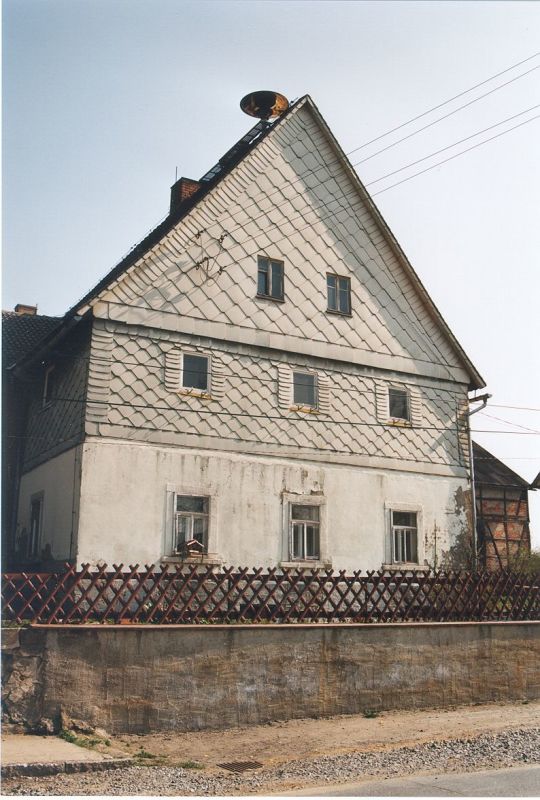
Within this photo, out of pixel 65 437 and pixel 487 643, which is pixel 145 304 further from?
pixel 487 643

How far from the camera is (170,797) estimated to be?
361 inches

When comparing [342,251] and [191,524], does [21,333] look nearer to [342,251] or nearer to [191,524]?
[191,524]

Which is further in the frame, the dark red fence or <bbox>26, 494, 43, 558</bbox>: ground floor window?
<bbox>26, 494, 43, 558</bbox>: ground floor window

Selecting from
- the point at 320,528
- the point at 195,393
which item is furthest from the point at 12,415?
the point at 320,528

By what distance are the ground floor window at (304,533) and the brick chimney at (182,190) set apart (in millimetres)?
10814

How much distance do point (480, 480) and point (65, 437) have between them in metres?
15.8

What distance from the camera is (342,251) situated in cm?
2288

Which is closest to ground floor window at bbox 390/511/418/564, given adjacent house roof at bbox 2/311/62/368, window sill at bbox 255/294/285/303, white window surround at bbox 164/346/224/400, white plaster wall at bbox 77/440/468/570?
white plaster wall at bbox 77/440/468/570

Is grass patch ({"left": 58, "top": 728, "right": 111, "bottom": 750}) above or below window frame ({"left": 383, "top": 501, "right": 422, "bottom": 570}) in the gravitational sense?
below

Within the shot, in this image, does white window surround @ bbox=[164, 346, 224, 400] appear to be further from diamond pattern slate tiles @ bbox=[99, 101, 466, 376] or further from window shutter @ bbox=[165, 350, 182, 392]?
diamond pattern slate tiles @ bbox=[99, 101, 466, 376]

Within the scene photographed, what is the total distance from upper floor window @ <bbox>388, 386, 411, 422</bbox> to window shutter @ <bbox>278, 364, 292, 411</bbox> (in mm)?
3559

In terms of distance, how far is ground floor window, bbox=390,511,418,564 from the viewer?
21484 mm

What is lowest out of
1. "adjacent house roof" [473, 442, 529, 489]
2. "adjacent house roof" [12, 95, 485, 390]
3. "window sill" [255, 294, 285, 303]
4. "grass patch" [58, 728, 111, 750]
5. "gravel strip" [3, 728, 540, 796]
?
"gravel strip" [3, 728, 540, 796]

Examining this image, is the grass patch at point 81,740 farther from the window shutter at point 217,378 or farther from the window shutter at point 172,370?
the window shutter at point 217,378
